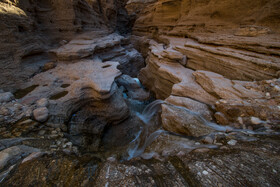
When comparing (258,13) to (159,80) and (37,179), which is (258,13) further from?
(37,179)

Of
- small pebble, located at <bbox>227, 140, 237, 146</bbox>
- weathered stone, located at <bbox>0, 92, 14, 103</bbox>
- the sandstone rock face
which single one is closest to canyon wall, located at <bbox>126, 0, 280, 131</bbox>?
the sandstone rock face

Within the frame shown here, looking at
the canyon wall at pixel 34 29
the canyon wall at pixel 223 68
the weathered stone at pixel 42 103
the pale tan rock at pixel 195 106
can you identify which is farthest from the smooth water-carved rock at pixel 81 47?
the pale tan rock at pixel 195 106

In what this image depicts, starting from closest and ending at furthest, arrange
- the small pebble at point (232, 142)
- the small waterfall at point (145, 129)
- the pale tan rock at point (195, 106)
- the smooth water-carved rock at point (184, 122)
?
the small pebble at point (232, 142), the smooth water-carved rock at point (184, 122), the pale tan rock at point (195, 106), the small waterfall at point (145, 129)

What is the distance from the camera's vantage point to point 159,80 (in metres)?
7.12

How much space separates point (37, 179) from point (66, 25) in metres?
9.10

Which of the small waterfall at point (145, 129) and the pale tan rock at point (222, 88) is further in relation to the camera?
the small waterfall at point (145, 129)

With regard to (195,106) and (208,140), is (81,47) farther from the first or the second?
(208,140)

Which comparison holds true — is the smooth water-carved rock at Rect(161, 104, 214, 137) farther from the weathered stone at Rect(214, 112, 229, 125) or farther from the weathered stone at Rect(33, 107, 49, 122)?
the weathered stone at Rect(33, 107, 49, 122)

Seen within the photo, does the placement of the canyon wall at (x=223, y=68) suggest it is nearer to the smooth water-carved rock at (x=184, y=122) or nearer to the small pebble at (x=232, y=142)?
the smooth water-carved rock at (x=184, y=122)

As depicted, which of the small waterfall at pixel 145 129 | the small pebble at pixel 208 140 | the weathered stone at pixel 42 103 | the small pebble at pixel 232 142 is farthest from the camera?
the small waterfall at pixel 145 129

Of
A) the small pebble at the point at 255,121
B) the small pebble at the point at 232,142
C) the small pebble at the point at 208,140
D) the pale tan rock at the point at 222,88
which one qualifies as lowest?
the small pebble at the point at 208,140

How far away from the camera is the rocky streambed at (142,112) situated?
70.9 inches

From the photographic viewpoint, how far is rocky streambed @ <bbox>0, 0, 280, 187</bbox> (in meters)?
1.80

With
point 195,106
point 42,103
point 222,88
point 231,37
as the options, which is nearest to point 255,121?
point 195,106
